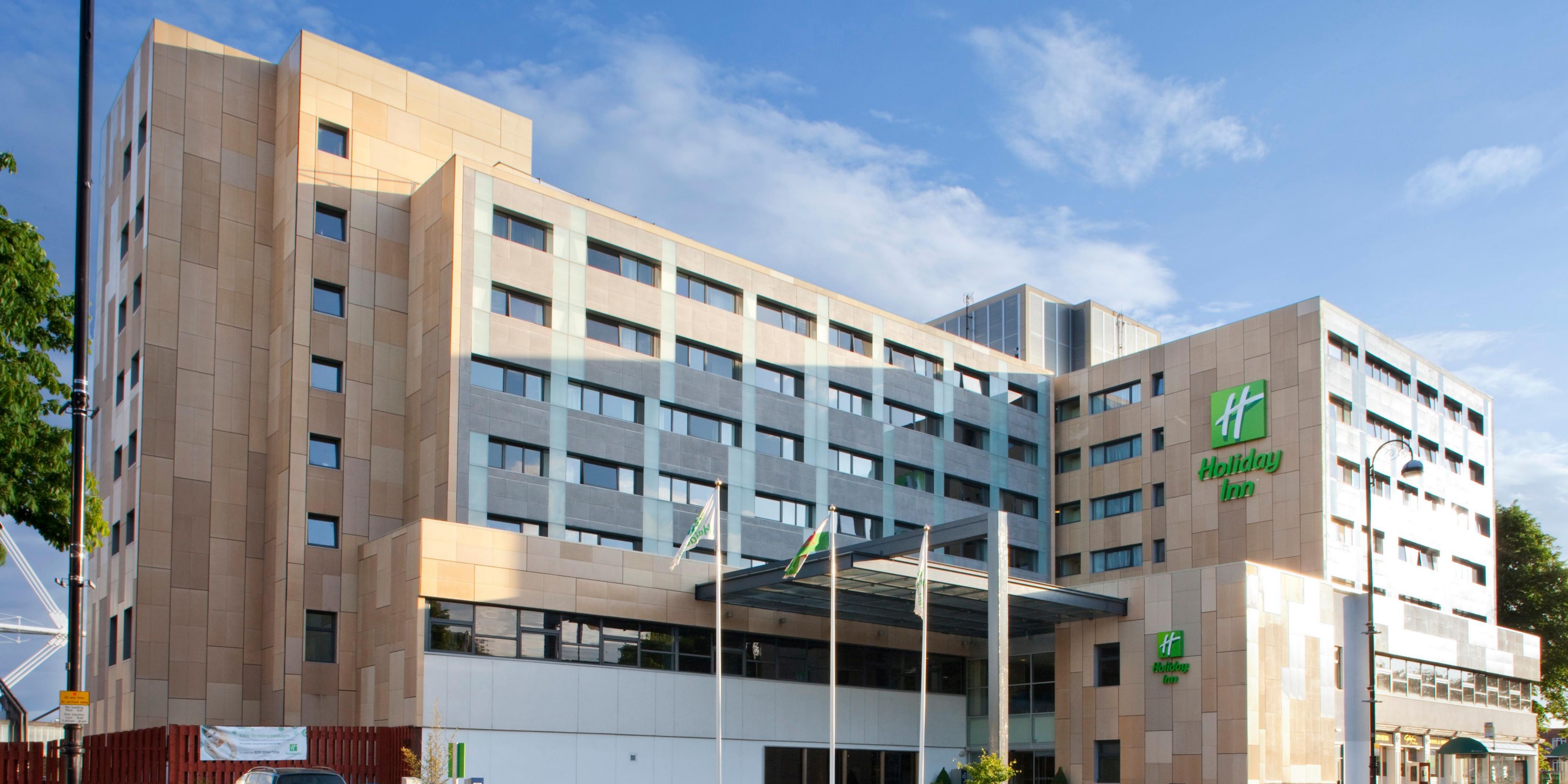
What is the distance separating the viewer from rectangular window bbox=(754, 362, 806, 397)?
A: 51.0 meters

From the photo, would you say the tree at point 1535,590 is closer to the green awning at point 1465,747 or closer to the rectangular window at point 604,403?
the green awning at point 1465,747

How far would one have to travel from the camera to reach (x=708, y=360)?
49.3m

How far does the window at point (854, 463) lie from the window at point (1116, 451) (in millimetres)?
12291

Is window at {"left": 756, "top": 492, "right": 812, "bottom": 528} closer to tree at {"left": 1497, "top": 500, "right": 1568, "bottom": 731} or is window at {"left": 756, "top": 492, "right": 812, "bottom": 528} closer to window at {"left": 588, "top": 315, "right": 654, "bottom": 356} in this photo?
window at {"left": 588, "top": 315, "right": 654, "bottom": 356}

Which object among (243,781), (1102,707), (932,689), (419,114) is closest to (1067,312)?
(932,689)

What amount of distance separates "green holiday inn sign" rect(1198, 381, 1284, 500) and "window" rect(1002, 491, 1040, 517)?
8528 mm

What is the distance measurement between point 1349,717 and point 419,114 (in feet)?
127

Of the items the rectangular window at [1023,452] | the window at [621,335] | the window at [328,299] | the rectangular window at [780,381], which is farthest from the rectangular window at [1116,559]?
the window at [328,299]

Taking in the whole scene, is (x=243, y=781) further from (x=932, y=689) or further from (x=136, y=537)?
(x=932, y=689)

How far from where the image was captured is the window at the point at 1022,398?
61938 millimetres

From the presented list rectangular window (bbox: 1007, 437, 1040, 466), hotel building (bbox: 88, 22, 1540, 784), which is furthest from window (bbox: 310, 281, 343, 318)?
rectangular window (bbox: 1007, 437, 1040, 466)

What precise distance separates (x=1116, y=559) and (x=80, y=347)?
48718 mm

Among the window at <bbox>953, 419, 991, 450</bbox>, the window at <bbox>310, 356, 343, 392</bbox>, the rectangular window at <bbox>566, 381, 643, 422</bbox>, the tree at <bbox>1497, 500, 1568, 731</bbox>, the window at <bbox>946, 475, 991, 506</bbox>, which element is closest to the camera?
the window at <bbox>310, 356, 343, 392</bbox>

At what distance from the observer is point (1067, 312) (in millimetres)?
71188
